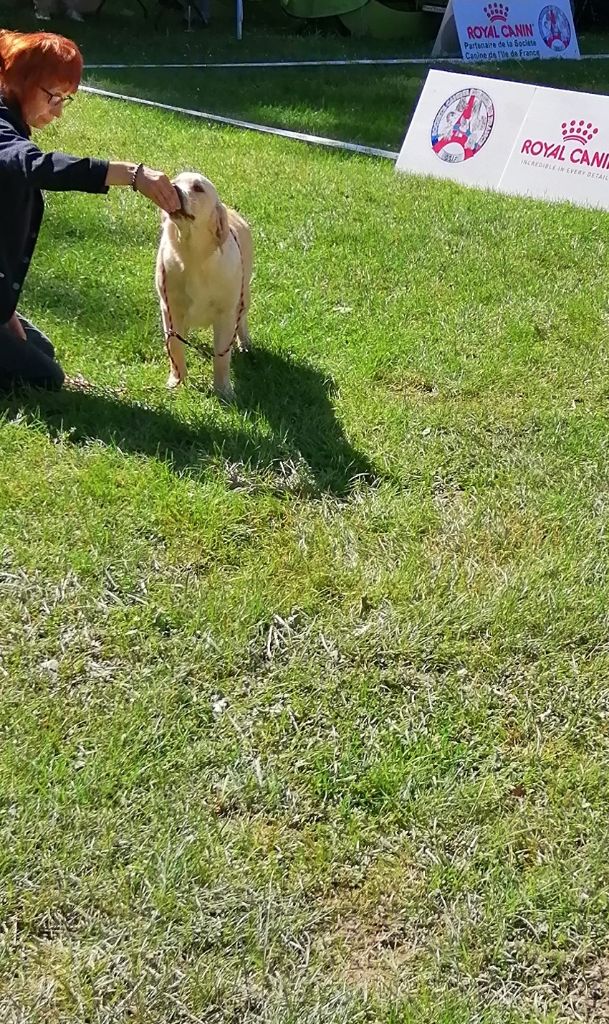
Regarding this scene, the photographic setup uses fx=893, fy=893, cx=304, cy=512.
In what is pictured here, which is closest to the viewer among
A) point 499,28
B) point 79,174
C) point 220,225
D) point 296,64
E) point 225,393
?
point 79,174

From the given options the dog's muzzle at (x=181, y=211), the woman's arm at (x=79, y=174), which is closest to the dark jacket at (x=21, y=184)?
the woman's arm at (x=79, y=174)

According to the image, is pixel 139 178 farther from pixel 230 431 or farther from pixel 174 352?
pixel 230 431

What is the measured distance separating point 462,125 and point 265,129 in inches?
90.7

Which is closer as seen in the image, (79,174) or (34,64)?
(79,174)

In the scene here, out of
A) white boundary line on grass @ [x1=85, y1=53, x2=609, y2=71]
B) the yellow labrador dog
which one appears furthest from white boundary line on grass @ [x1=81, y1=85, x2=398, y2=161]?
the yellow labrador dog

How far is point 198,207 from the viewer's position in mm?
3283

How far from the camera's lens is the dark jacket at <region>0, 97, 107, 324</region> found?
3.04m

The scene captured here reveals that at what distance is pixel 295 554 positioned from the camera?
3051 millimetres

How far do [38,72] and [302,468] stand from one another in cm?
177

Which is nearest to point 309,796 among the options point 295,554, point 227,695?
point 227,695

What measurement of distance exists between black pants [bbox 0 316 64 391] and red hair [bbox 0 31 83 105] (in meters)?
0.91

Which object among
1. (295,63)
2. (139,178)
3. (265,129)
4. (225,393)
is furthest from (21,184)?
(295,63)

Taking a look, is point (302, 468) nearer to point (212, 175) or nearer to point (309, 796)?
point (309, 796)

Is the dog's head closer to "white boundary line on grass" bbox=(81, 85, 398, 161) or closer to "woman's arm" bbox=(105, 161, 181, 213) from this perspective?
"woman's arm" bbox=(105, 161, 181, 213)
